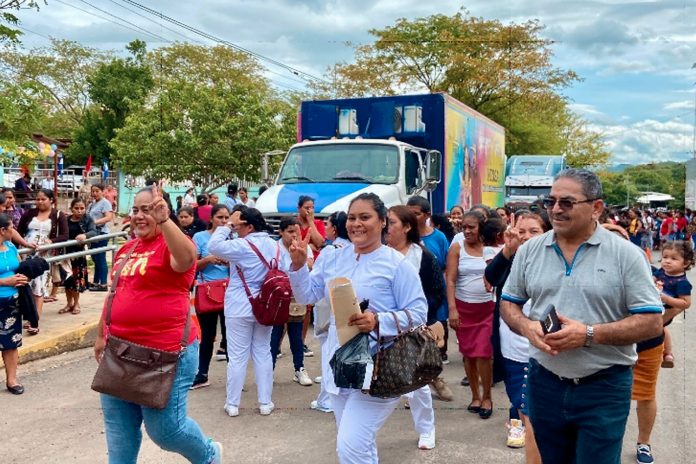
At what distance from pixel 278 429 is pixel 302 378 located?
4.45 feet

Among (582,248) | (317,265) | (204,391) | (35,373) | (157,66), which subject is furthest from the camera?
(157,66)

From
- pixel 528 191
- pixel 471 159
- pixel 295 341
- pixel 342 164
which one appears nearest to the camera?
pixel 295 341

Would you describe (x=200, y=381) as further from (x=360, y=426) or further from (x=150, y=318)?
(x=360, y=426)

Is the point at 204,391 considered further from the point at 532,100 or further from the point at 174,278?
the point at 532,100

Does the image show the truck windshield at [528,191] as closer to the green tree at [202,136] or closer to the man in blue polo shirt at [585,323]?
the green tree at [202,136]

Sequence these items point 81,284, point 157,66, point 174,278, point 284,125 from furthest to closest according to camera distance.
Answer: point 157,66
point 284,125
point 81,284
point 174,278

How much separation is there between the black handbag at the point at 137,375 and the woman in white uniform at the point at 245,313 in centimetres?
223

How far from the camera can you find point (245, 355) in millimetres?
5898

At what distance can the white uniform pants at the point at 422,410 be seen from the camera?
502 centimetres

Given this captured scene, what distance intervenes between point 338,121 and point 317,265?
8428 millimetres

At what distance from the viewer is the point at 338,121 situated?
12.2 metres

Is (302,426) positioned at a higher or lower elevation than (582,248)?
lower

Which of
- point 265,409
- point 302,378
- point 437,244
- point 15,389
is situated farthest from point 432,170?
point 15,389

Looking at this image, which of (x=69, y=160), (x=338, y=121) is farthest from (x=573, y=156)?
(x=338, y=121)
